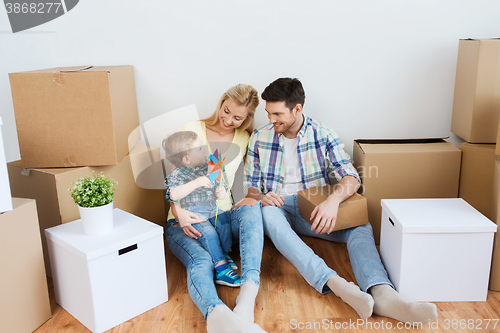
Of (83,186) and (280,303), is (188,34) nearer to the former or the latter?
(83,186)

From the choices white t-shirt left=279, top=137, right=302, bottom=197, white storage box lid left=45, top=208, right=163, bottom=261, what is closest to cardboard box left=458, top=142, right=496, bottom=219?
Result: white t-shirt left=279, top=137, right=302, bottom=197

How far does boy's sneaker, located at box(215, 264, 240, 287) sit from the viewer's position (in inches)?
64.4

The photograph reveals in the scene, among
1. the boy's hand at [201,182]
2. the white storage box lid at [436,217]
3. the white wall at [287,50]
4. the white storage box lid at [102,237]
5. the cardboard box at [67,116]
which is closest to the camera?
the white storage box lid at [102,237]

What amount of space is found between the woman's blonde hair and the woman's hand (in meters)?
0.53

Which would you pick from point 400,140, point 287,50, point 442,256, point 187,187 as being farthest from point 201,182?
point 400,140

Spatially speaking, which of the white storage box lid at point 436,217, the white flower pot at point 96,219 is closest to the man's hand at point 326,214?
the white storage box lid at point 436,217

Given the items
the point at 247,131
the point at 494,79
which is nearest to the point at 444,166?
the point at 494,79

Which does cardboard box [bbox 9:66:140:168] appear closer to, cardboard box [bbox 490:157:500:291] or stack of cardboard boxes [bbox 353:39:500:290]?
stack of cardboard boxes [bbox 353:39:500:290]

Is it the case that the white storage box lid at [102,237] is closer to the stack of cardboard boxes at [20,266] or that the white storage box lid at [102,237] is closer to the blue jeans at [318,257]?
the stack of cardboard boxes at [20,266]

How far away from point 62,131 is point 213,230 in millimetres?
789

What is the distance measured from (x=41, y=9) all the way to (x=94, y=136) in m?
0.93

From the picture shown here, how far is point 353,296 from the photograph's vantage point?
1.41 m

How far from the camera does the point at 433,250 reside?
4.86 ft

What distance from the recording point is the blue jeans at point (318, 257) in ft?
5.03
